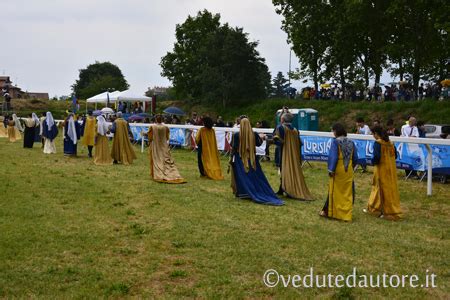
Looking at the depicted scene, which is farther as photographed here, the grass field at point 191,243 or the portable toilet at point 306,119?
the portable toilet at point 306,119

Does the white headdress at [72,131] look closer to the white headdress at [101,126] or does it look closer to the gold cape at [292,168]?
the white headdress at [101,126]

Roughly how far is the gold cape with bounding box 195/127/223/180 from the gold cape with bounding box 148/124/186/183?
32.8 inches

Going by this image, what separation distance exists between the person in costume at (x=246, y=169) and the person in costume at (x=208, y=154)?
9.37ft

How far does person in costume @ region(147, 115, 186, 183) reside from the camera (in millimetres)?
12898

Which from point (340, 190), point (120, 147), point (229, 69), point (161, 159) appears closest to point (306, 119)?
point (229, 69)

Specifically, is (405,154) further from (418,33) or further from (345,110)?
(418,33)

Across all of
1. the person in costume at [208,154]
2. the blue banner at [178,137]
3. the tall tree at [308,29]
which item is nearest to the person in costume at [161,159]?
the person in costume at [208,154]

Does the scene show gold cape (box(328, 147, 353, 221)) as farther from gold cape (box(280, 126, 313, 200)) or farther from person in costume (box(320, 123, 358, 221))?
gold cape (box(280, 126, 313, 200))

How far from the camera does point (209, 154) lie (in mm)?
13625

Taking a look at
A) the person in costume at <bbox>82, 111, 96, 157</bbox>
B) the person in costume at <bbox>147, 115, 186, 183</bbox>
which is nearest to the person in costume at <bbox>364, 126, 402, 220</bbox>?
the person in costume at <bbox>147, 115, 186, 183</bbox>

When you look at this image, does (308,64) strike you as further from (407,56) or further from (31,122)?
(31,122)

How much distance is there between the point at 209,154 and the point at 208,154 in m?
0.03

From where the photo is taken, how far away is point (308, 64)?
4138 cm

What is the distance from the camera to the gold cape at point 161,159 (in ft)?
42.3
